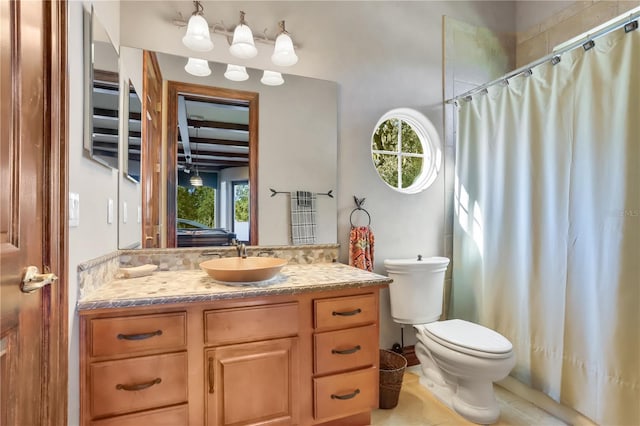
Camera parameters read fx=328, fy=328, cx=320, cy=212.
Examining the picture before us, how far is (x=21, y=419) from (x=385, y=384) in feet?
5.44

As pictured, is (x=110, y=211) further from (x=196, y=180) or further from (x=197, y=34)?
(x=197, y=34)

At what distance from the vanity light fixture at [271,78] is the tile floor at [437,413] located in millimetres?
2069

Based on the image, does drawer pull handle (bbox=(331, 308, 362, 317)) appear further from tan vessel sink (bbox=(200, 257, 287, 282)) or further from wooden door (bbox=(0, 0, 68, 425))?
wooden door (bbox=(0, 0, 68, 425))

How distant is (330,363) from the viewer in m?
1.60

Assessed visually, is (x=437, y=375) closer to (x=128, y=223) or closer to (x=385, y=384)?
(x=385, y=384)

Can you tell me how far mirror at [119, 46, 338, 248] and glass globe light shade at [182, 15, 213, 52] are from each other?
0.13 metres

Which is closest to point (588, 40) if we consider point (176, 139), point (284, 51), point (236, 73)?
point (284, 51)

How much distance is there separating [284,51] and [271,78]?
0.57ft

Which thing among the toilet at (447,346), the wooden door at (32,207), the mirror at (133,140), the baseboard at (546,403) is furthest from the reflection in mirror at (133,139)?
the baseboard at (546,403)

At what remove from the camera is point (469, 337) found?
183cm

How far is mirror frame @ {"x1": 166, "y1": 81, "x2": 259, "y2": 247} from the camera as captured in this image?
1.86 m

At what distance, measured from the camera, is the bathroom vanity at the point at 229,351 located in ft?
4.15

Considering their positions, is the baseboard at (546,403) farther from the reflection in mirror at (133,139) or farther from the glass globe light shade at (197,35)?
the glass globe light shade at (197,35)

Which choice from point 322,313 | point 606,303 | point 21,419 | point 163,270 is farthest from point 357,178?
point 21,419
